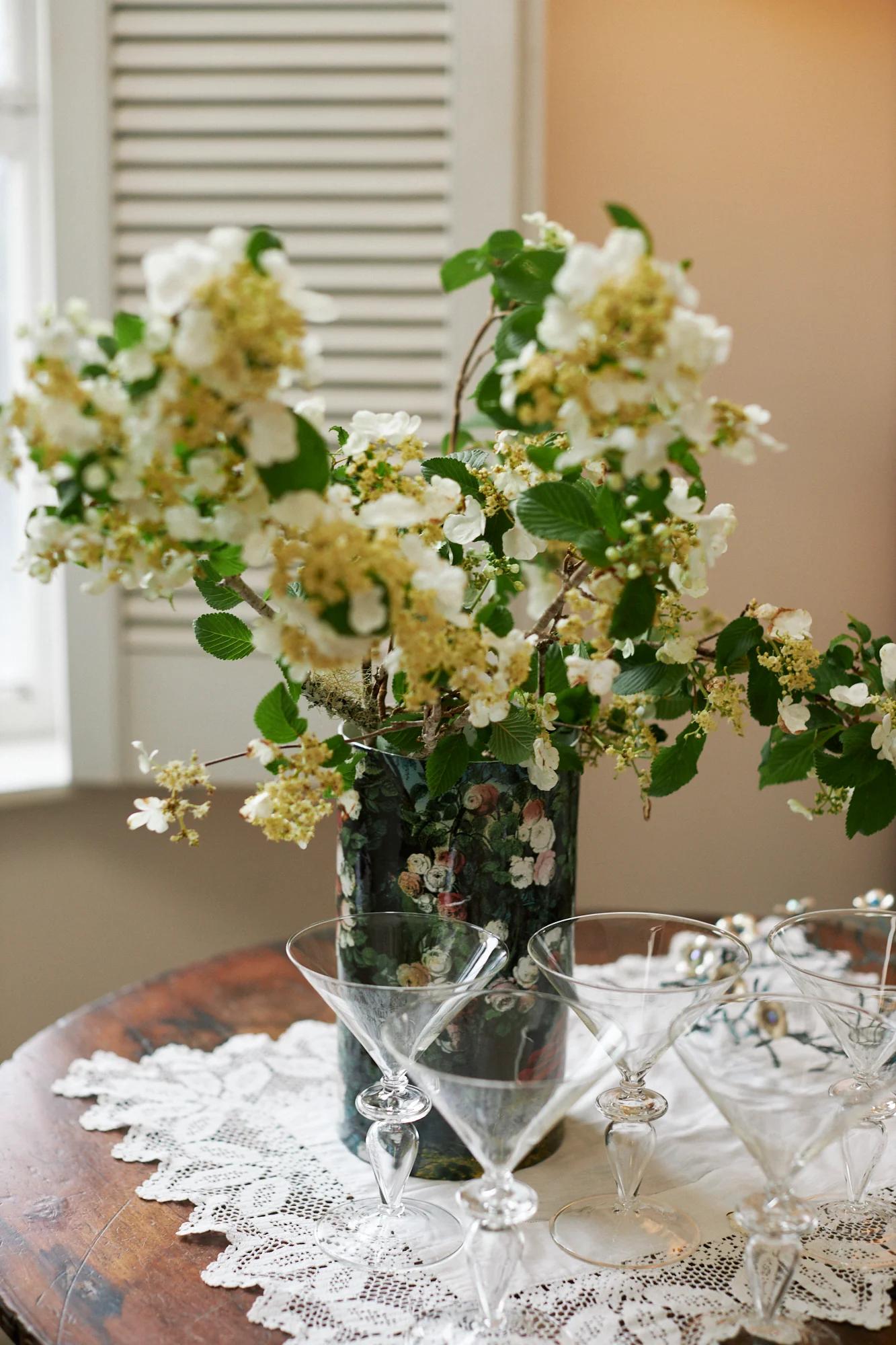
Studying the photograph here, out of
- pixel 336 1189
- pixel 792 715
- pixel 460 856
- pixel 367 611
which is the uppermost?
pixel 367 611

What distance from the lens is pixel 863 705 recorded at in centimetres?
84

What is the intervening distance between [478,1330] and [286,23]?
1.49 m

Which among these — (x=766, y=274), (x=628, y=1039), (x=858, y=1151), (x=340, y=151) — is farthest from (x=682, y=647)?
(x=766, y=274)

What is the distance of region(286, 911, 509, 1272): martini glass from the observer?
771 millimetres

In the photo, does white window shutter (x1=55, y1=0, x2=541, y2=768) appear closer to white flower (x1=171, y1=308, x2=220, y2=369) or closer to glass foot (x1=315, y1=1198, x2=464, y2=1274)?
glass foot (x1=315, y1=1198, x2=464, y2=1274)

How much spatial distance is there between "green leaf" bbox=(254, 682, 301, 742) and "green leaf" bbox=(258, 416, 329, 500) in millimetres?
197

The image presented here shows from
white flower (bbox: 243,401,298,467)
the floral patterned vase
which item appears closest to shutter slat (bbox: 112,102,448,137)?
the floral patterned vase

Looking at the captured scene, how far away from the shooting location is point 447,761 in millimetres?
801

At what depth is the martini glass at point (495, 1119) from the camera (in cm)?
68

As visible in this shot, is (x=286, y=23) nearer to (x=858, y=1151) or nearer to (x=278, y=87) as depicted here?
(x=278, y=87)

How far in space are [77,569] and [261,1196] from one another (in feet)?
3.45

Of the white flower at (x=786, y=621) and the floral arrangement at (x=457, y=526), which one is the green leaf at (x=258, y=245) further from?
the white flower at (x=786, y=621)

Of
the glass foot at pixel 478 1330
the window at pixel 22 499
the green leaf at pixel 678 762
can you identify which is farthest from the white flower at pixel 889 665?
the window at pixel 22 499

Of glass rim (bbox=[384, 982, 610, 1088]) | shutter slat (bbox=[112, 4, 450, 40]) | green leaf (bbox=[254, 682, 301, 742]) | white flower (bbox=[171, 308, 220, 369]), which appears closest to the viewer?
white flower (bbox=[171, 308, 220, 369])
